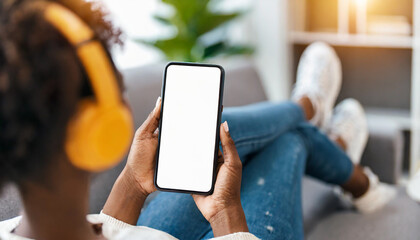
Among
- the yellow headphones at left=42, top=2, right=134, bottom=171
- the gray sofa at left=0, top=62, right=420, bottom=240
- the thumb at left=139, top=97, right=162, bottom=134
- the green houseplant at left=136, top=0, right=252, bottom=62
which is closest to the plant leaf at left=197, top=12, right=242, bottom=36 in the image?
the green houseplant at left=136, top=0, right=252, bottom=62

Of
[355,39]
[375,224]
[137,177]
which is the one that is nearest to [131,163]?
[137,177]

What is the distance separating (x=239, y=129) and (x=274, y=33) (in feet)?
4.63

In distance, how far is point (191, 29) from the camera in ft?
6.73

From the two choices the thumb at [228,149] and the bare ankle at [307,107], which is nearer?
the thumb at [228,149]

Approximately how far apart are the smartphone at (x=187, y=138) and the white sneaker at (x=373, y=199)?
2.18 ft

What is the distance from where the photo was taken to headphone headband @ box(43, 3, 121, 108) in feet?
1.28

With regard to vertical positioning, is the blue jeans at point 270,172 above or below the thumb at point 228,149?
below

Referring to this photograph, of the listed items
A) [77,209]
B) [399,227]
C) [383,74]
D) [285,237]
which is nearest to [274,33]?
[383,74]

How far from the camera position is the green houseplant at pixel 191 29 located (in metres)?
1.99

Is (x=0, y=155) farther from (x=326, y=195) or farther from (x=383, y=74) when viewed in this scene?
(x=383, y=74)

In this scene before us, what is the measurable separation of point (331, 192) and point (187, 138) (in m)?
0.74

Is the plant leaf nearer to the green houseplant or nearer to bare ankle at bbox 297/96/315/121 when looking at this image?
the green houseplant

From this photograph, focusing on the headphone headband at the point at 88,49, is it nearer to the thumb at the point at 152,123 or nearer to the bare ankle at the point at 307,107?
the thumb at the point at 152,123

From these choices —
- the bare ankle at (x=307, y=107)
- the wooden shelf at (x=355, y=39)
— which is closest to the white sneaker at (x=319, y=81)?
the bare ankle at (x=307, y=107)
